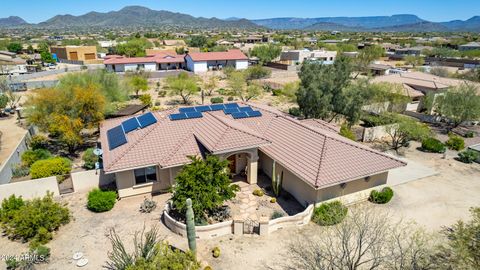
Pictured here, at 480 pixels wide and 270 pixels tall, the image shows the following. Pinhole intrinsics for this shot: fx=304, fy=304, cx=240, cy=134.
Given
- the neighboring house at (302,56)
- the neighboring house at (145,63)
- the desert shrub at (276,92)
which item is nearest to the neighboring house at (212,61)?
the neighboring house at (145,63)

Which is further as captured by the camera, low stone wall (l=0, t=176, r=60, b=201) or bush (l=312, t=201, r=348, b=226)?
low stone wall (l=0, t=176, r=60, b=201)

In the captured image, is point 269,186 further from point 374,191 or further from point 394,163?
point 394,163

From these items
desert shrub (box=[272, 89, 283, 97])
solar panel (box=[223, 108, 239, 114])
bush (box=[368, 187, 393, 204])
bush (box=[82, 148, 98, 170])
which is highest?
solar panel (box=[223, 108, 239, 114])

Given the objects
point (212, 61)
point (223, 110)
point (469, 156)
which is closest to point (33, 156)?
point (223, 110)

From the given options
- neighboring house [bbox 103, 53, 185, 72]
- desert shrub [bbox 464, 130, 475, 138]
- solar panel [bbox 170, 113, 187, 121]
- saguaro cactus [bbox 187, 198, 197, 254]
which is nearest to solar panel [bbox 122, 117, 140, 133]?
solar panel [bbox 170, 113, 187, 121]

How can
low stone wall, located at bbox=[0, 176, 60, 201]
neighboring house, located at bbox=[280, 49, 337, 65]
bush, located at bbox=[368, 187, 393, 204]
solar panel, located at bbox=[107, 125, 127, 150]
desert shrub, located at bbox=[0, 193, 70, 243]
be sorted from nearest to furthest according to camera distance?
desert shrub, located at bbox=[0, 193, 70, 243], low stone wall, located at bbox=[0, 176, 60, 201], bush, located at bbox=[368, 187, 393, 204], solar panel, located at bbox=[107, 125, 127, 150], neighboring house, located at bbox=[280, 49, 337, 65]

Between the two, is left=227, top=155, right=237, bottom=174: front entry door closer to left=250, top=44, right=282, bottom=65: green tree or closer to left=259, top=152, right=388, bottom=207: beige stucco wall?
left=259, top=152, right=388, bottom=207: beige stucco wall

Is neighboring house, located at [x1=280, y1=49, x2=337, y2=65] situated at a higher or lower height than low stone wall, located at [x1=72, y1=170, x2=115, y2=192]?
higher
